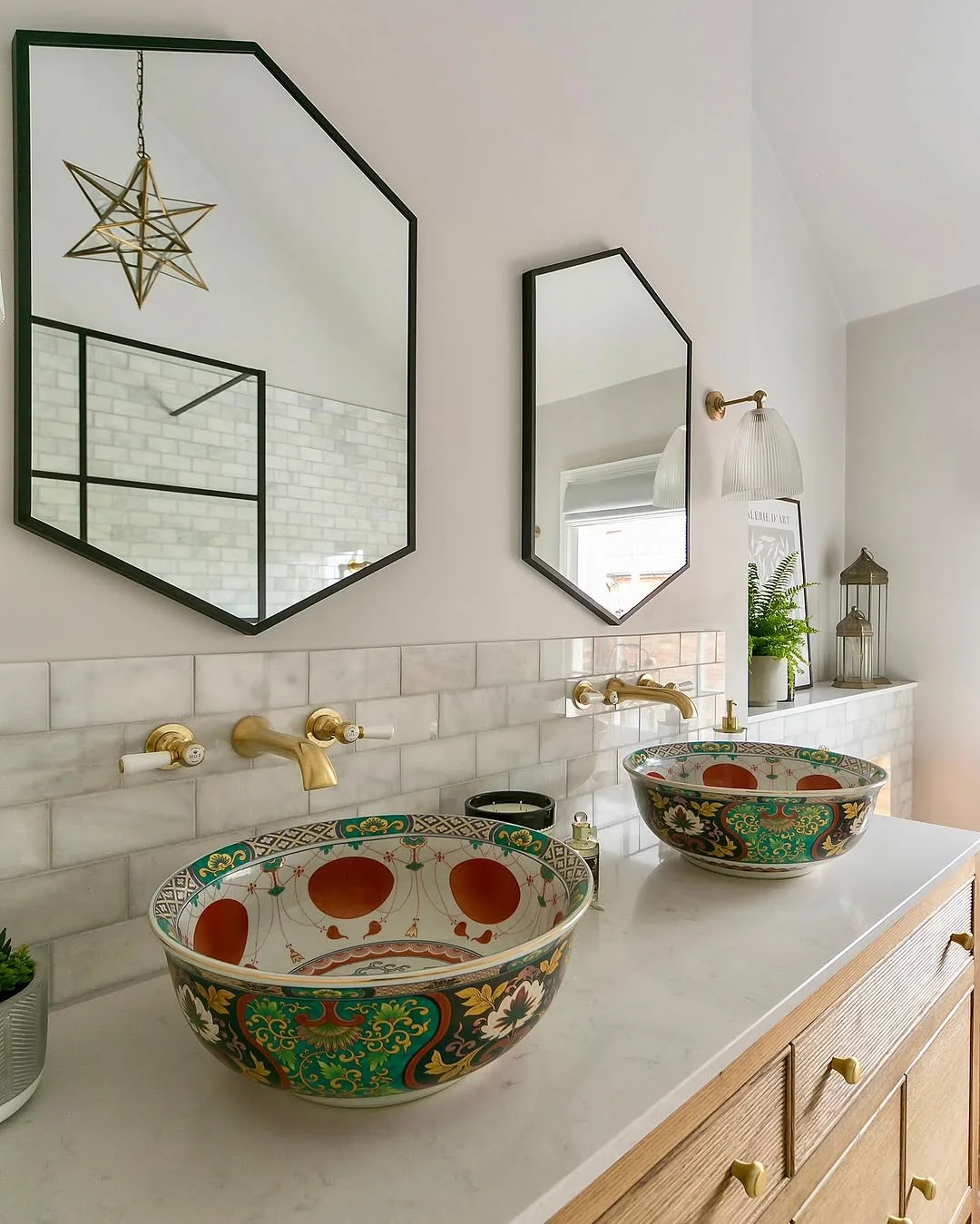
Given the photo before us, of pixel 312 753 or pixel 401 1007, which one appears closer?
pixel 401 1007

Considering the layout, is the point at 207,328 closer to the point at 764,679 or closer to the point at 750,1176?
the point at 750,1176

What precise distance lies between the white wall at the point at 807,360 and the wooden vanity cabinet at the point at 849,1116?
1807 millimetres

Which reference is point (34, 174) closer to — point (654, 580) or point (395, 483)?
point (395, 483)

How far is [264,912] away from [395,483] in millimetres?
579

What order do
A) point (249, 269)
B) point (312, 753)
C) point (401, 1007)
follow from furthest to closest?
point (249, 269)
point (312, 753)
point (401, 1007)

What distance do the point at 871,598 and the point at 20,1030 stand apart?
3075mm

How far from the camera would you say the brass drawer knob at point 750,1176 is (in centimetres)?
76

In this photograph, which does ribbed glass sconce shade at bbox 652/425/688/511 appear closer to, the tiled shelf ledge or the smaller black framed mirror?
the smaller black framed mirror

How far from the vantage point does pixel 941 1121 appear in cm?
124

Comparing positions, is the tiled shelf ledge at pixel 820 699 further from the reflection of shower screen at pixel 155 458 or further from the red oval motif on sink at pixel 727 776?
the reflection of shower screen at pixel 155 458

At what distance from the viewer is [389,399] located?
→ 3.64 ft

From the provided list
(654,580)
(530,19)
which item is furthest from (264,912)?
(530,19)

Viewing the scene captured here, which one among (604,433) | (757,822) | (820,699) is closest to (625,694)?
(757,822)

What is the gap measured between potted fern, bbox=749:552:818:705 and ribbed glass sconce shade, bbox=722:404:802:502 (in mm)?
767
